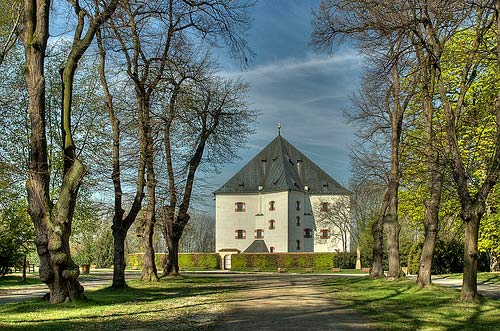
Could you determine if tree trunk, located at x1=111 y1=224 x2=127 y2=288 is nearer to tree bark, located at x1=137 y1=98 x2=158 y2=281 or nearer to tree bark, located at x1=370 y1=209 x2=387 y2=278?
tree bark, located at x1=137 y1=98 x2=158 y2=281

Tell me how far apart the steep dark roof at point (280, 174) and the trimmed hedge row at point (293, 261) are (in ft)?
54.2

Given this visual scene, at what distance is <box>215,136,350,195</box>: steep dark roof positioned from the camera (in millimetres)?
75562

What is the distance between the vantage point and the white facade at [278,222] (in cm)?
7306

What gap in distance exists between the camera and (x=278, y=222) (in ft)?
240

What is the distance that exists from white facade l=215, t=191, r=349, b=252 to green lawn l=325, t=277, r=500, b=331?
51506 mm

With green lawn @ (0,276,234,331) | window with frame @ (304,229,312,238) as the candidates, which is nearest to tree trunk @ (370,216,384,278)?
green lawn @ (0,276,234,331)

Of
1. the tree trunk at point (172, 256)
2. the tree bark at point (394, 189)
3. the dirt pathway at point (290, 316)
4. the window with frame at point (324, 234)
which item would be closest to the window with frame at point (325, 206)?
the window with frame at point (324, 234)

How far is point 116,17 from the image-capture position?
18.2 metres

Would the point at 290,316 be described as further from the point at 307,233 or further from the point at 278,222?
the point at 307,233

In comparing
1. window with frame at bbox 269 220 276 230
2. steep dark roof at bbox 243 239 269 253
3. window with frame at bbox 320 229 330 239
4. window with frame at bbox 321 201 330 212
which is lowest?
steep dark roof at bbox 243 239 269 253

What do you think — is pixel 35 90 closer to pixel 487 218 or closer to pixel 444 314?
pixel 444 314

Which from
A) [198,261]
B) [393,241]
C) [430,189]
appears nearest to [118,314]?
[430,189]

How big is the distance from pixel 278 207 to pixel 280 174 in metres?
4.44

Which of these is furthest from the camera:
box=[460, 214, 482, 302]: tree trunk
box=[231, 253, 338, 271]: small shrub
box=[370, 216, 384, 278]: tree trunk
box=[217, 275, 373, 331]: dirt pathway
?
box=[231, 253, 338, 271]: small shrub
